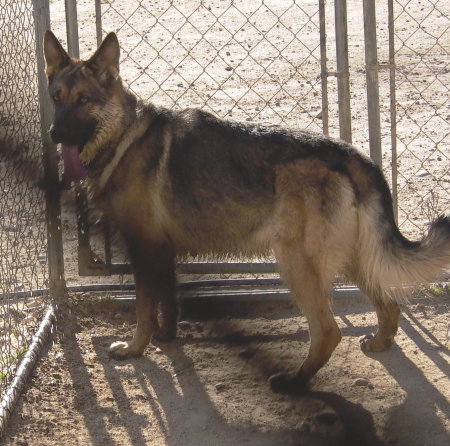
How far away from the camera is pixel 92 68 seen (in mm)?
4801

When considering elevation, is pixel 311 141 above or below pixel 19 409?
above

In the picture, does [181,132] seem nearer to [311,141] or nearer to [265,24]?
[311,141]

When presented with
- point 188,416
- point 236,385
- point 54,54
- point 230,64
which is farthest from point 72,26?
point 230,64

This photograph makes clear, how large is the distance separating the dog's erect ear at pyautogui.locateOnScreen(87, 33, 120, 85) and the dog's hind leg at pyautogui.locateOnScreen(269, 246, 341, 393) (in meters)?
1.37

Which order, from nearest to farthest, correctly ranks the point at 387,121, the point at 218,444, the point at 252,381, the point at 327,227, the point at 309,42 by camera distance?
the point at 218,444, the point at 327,227, the point at 252,381, the point at 387,121, the point at 309,42

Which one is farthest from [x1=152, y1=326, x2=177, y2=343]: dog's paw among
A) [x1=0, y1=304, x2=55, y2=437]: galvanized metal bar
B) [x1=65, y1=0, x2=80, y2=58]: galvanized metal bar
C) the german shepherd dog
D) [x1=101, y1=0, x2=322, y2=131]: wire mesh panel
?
[x1=101, y1=0, x2=322, y2=131]: wire mesh panel

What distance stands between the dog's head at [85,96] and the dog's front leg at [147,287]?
607 millimetres

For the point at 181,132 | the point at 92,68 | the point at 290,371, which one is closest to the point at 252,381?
the point at 290,371

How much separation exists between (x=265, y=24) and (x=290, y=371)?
722 centimetres

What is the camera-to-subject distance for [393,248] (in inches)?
173

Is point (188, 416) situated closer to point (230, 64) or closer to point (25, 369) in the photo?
point (25, 369)

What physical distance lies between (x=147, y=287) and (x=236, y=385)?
30.6 inches

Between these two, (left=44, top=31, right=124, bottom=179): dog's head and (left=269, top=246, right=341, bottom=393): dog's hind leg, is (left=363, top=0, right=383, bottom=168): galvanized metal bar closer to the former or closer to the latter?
(left=269, top=246, right=341, bottom=393): dog's hind leg

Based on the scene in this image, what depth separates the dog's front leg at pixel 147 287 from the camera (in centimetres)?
488
